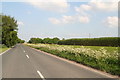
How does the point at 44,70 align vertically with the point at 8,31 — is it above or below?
below

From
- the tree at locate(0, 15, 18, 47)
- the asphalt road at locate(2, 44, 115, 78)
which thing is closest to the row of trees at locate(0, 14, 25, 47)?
the tree at locate(0, 15, 18, 47)

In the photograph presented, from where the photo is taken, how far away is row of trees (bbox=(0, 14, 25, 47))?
55.2 metres

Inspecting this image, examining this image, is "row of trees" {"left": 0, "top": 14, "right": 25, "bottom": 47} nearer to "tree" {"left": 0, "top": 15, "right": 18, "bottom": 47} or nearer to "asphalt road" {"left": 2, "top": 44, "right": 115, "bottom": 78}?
"tree" {"left": 0, "top": 15, "right": 18, "bottom": 47}

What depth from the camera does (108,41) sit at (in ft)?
177

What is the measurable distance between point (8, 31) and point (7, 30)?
1.31 metres

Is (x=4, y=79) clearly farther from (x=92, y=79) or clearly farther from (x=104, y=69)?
(x=104, y=69)

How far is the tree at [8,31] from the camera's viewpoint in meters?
55.7

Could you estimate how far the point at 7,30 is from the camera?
58.5 meters

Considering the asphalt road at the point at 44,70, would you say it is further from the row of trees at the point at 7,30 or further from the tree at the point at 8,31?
the tree at the point at 8,31

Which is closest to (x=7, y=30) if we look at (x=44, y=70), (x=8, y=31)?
(x=8, y=31)

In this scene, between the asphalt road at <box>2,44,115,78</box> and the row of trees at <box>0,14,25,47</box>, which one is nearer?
the asphalt road at <box>2,44,115,78</box>

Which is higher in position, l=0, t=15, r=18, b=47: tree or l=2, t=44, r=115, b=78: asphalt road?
l=0, t=15, r=18, b=47: tree

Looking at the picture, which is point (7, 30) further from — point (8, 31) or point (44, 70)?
point (44, 70)

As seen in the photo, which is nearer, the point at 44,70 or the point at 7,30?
the point at 44,70
